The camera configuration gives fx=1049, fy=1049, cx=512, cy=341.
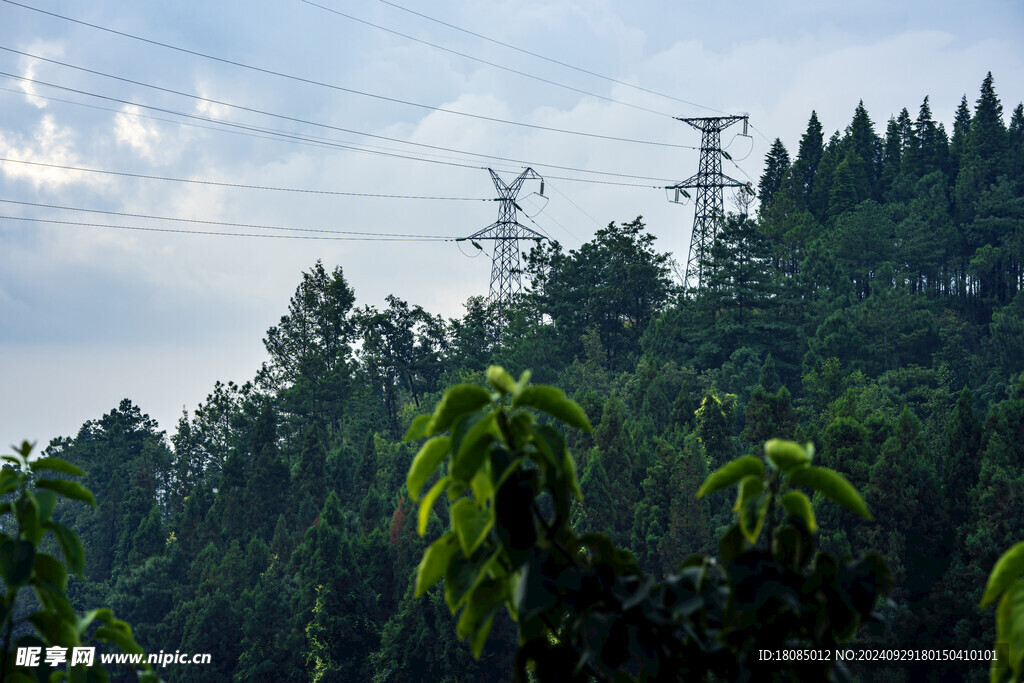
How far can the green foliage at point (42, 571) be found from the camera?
1800mm

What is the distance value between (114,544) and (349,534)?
47.4 feet

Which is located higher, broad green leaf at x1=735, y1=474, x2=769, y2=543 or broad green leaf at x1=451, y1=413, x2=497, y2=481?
broad green leaf at x1=451, y1=413, x2=497, y2=481

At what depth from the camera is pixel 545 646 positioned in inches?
58.9

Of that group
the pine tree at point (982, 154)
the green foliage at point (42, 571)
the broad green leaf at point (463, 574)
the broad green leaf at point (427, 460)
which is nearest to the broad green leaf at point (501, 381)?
the broad green leaf at point (427, 460)

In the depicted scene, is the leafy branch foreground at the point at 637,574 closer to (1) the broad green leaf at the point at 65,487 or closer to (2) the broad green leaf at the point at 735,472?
(2) the broad green leaf at the point at 735,472

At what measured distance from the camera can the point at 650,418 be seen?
39688mm

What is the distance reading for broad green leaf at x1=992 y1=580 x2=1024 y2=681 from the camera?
52.8 inches

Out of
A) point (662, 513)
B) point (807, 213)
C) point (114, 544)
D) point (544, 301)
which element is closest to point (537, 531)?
point (662, 513)

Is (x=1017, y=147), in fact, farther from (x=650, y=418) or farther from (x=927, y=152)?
(x=650, y=418)

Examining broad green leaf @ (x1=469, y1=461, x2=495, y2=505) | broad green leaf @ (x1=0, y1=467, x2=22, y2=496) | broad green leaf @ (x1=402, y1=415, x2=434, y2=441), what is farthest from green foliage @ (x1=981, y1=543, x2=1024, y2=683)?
broad green leaf @ (x1=0, y1=467, x2=22, y2=496)

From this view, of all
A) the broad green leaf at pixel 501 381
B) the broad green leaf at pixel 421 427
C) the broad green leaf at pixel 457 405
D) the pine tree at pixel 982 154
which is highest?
the pine tree at pixel 982 154

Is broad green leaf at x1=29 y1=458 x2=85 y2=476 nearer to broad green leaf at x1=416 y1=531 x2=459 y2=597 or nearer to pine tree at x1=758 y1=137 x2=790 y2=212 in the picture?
broad green leaf at x1=416 y1=531 x2=459 y2=597

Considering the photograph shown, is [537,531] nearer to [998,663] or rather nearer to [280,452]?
[998,663]

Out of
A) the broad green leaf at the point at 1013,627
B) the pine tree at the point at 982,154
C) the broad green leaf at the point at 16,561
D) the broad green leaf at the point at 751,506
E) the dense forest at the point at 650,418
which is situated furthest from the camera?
the pine tree at the point at 982,154
